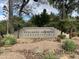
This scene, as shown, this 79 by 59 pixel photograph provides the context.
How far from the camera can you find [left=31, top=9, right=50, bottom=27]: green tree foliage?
45.5m

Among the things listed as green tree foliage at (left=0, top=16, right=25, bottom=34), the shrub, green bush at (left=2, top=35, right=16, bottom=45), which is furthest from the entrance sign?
the shrub

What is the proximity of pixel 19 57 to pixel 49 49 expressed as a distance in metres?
1.86

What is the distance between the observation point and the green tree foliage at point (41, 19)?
4552cm

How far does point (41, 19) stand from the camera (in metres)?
45.5

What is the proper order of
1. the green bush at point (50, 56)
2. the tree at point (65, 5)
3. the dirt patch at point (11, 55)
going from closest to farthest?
the green bush at point (50, 56)
the dirt patch at point (11, 55)
the tree at point (65, 5)

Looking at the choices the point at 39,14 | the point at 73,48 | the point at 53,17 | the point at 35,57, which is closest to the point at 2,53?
the point at 35,57

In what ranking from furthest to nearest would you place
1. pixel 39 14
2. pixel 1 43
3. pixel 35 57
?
pixel 39 14 → pixel 1 43 → pixel 35 57

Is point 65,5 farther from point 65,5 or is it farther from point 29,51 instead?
point 29,51

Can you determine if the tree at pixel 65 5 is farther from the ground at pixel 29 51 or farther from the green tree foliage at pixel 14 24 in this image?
the ground at pixel 29 51

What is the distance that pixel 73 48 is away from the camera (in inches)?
673

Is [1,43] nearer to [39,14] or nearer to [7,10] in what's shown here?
[7,10]

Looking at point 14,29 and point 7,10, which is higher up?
point 7,10

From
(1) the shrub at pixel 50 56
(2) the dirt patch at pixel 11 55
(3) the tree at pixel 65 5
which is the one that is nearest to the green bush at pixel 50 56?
(1) the shrub at pixel 50 56

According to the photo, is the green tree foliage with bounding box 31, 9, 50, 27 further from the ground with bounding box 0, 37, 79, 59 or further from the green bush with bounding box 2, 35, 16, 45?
the ground with bounding box 0, 37, 79, 59
